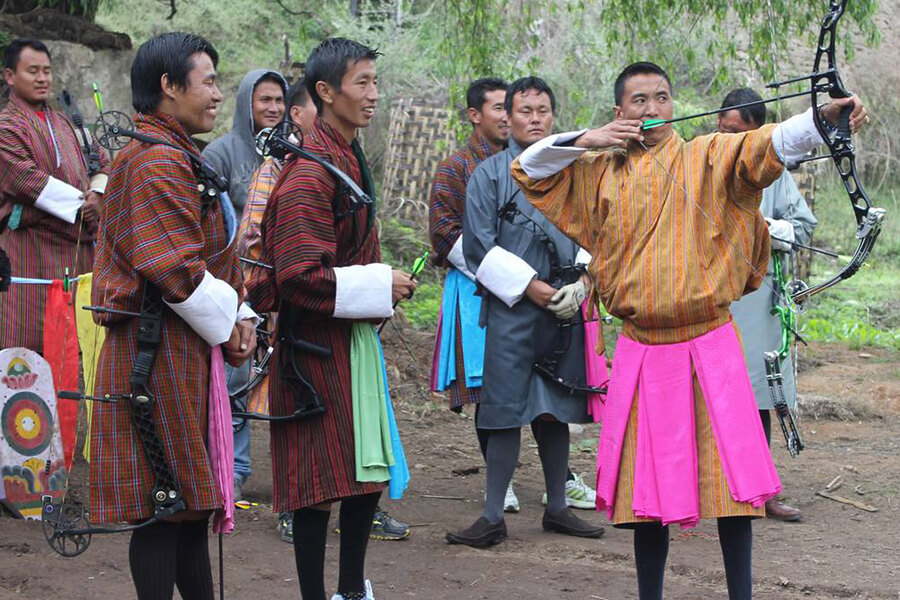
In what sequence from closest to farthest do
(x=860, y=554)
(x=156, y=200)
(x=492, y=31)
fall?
(x=156, y=200) < (x=860, y=554) < (x=492, y=31)

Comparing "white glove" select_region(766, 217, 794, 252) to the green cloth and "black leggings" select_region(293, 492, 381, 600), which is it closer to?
the green cloth

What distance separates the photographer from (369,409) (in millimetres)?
3492

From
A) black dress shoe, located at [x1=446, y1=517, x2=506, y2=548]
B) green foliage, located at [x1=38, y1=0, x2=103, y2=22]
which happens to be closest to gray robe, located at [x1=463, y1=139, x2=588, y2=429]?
black dress shoe, located at [x1=446, y1=517, x2=506, y2=548]

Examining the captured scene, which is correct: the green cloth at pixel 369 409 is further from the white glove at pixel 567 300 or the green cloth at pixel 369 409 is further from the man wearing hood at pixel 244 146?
the man wearing hood at pixel 244 146

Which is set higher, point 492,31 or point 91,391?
point 492,31

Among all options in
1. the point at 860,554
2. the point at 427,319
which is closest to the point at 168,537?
the point at 860,554

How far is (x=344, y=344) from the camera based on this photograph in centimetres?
352

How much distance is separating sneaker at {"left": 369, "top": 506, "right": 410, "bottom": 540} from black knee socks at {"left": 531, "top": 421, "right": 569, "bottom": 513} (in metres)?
0.65

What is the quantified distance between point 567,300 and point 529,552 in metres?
1.06

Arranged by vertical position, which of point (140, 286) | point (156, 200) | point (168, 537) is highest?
point (156, 200)

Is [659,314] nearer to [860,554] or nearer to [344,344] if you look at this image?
[344,344]

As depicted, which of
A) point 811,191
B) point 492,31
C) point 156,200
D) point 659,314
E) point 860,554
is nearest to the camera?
point 156,200

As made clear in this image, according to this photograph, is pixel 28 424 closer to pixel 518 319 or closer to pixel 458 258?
pixel 458 258

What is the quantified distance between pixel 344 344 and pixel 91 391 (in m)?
0.78
